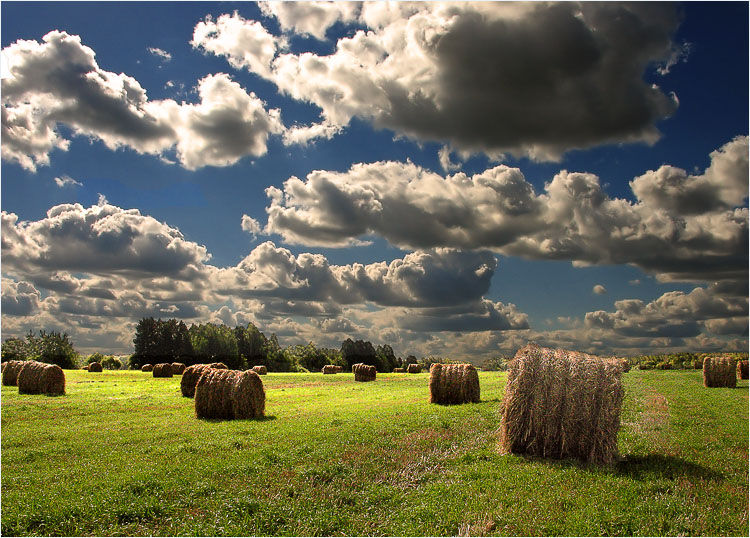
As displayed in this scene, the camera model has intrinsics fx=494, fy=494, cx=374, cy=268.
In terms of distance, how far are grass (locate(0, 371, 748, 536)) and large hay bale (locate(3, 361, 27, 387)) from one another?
103ft

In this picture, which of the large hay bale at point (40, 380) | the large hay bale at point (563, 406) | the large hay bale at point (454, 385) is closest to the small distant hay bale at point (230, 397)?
the large hay bale at point (454, 385)

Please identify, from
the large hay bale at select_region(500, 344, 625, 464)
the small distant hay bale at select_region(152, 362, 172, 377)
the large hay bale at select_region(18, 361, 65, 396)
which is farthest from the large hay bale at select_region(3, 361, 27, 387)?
the large hay bale at select_region(500, 344, 625, 464)

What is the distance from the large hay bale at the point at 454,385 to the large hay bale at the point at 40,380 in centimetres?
3088

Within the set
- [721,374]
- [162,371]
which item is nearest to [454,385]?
[721,374]

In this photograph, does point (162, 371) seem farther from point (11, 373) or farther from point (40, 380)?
point (40, 380)

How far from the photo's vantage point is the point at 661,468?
44.3ft

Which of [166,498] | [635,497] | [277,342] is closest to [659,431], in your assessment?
[635,497]

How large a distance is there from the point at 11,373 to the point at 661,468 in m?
54.0

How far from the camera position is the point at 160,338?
13438cm

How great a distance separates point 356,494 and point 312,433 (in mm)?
7581

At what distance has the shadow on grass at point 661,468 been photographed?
504 inches

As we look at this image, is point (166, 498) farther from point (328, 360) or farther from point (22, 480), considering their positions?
point (328, 360)

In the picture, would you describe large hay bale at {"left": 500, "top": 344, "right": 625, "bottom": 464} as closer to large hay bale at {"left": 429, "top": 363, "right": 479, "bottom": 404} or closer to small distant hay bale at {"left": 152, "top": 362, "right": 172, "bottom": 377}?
large hay bale at {"left": 429, "top": 363, "right": 479, "bottom": 404}

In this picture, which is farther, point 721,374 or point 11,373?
point 11,373
